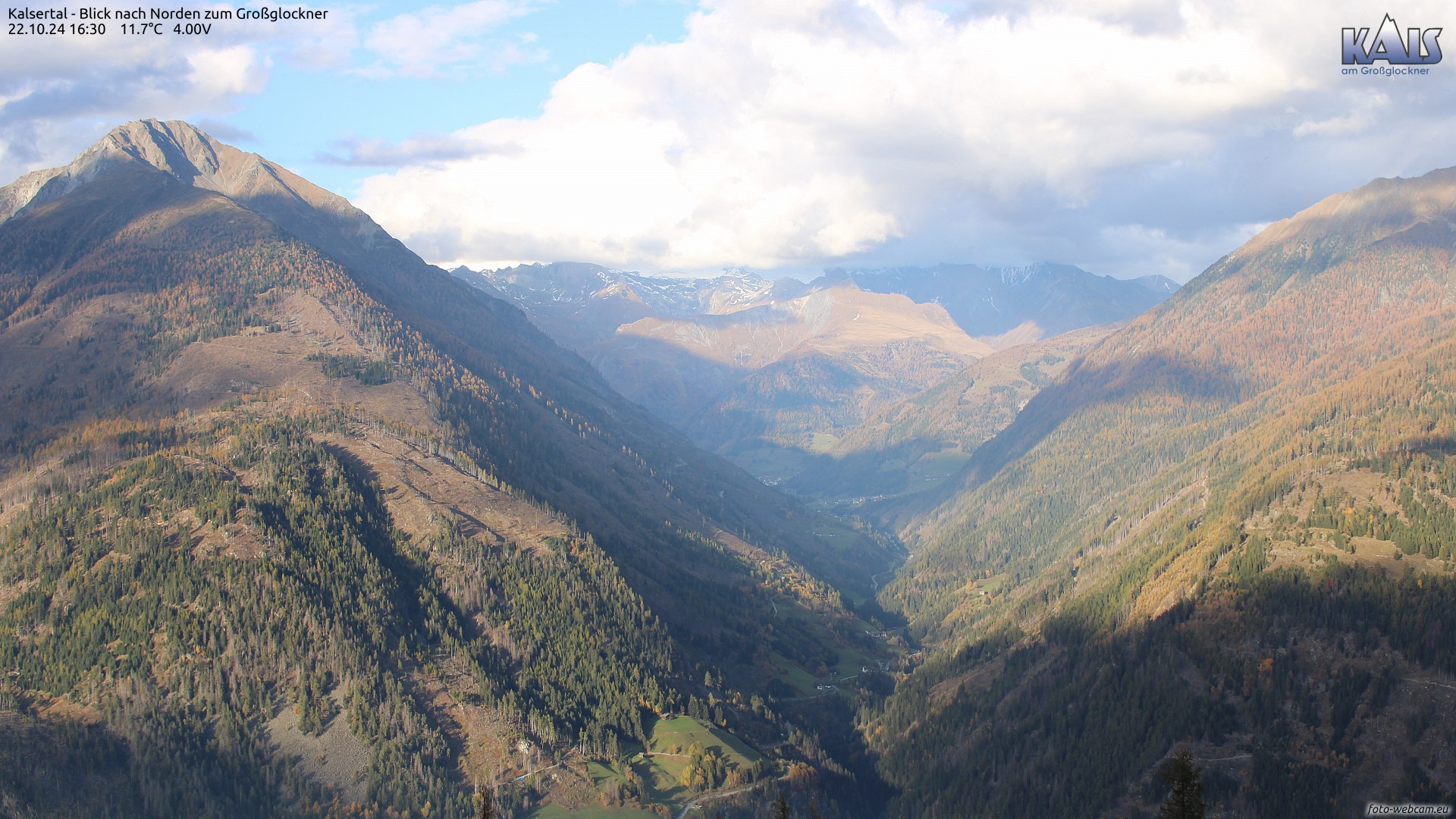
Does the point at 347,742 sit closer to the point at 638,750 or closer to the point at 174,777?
the point at 174,777

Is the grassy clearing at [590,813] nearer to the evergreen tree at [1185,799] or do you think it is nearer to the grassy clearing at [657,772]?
the grassy clearing at [657,772]

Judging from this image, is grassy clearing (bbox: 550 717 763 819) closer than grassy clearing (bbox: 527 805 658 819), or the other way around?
grassy clearing (bbox: 527 805 658 819)

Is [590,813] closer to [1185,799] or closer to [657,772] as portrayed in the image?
[657,772]

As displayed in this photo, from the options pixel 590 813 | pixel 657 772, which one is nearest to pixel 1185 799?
pixel 590 813

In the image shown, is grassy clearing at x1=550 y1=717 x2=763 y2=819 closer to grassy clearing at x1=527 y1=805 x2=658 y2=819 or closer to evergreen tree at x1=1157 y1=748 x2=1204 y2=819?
grassy clearing at x1=527 y1=805 x2=658 y2=819

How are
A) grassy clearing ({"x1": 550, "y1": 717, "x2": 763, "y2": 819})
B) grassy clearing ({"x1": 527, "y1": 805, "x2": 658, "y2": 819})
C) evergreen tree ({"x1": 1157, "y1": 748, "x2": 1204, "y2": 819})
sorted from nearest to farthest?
1. evergreen tree ({"x1": 1157, "y1": 748, "x2": 1204, "y2": 819})
2. grassy clearing ({"x1": 527, "y1": 805, "x2": 658, "y2": 819})
3. grassy clearing ({"x1": 550, "y1": 717, "x2": 763, "y2": 819})

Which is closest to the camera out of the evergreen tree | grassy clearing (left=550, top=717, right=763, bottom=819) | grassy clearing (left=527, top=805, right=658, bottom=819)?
the evergreen tree

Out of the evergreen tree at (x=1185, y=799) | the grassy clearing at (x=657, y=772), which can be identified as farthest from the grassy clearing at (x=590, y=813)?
the evergreen tree at (x=1185, y=799)

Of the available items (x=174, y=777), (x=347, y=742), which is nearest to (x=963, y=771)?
(x=347, y=742)

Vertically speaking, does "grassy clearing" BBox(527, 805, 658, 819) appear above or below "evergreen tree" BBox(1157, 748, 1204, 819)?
below

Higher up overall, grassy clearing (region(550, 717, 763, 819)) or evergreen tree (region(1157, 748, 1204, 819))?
evergreen tree (region(1157, 748, 1204, 819))

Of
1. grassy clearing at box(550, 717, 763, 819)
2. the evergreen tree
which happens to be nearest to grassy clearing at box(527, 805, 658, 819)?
grassy clearing at box(550, 717, 763, 819)

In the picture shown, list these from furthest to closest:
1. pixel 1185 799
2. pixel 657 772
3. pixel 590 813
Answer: pixel 657 772, pixel 590 813, pixel 1185 799
